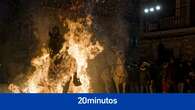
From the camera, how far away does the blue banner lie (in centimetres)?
403

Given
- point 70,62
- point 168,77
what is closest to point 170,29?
point 168,77

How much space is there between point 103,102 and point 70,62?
205cm

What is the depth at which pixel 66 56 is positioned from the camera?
237 inches

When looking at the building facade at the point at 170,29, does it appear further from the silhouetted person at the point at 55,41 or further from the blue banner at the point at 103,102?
the blue banner at the point at 103,102

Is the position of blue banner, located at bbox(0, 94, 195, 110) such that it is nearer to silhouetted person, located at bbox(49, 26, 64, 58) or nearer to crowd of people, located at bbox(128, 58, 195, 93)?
crowd of people, located at bbox(128, 58, 195, 93)

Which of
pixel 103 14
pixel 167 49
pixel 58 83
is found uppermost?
pixel 103 14

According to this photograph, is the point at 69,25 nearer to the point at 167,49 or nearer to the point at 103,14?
the point at 103,14

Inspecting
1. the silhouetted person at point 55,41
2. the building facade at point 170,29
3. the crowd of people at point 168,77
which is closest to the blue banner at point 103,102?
the crowd of people at point 168,77

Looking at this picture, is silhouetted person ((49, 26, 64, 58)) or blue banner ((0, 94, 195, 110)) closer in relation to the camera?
blue banner ((0, 94, 195, 110))

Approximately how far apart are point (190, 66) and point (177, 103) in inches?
64.3

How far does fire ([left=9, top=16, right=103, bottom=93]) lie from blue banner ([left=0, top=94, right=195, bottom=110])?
1.78 metres

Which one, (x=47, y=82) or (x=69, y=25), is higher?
(x=69, y=25)

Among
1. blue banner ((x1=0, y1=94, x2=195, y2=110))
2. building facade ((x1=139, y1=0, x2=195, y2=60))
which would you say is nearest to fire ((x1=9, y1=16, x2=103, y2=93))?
building facade ((x1=139, y1=0, x2=195, y2=60))

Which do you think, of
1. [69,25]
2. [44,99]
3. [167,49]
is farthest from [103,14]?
[44,99]
